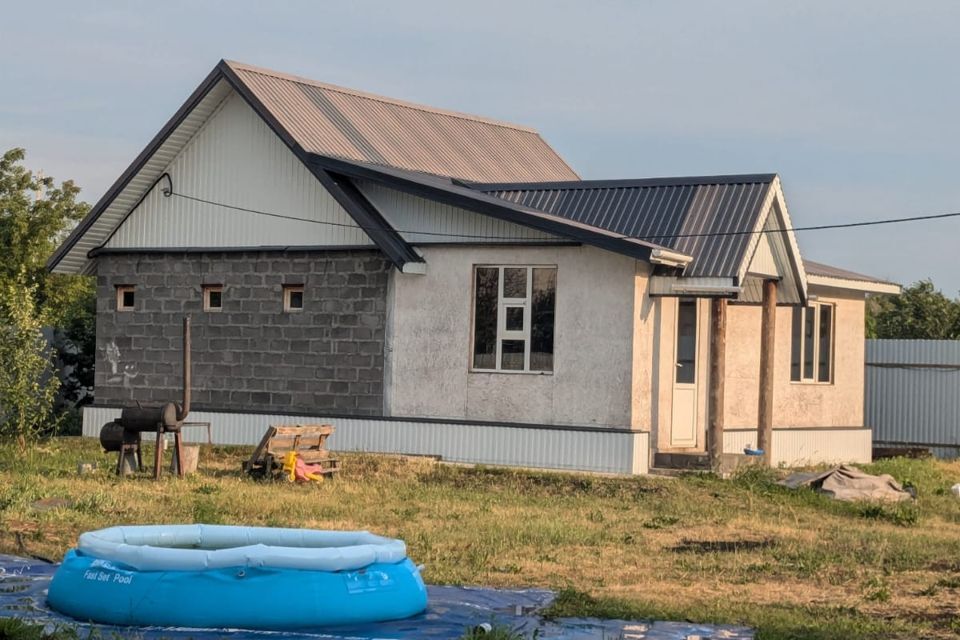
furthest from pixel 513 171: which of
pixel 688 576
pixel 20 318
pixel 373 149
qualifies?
pixel 688 576

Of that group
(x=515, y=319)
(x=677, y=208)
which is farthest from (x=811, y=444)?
(x=515, y=319)

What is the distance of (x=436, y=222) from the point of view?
23016 millimetres

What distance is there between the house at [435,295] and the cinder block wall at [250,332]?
37 mm

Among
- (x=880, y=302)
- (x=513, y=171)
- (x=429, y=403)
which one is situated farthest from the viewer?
(x=880, y=302)

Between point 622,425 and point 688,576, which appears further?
point 622,425

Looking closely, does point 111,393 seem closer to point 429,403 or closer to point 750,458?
point 429,403

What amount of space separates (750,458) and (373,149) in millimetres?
8025

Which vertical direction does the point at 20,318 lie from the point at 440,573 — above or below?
above

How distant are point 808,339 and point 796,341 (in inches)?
17.0

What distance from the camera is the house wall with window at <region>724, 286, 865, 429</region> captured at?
25000mm

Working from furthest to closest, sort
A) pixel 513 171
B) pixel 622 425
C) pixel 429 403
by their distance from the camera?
pixel 513 171 → pixel 429 403 → pixel 622 425

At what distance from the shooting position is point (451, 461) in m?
22.6

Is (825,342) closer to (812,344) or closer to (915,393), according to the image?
(812,344)

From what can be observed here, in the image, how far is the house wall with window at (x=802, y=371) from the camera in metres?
25.0
